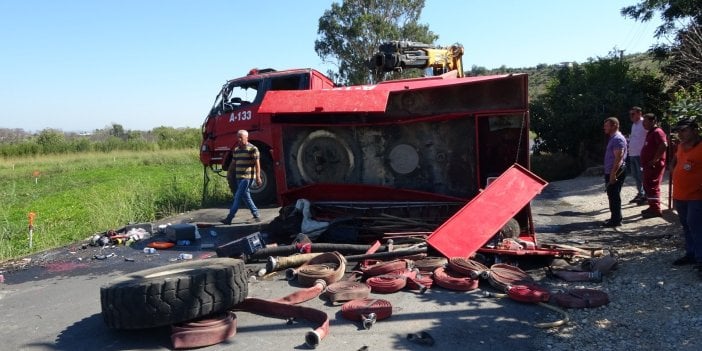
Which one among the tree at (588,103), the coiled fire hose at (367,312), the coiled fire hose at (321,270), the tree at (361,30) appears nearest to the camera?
the coiled fire hose at (367,312)

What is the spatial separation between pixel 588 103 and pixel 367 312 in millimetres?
14083

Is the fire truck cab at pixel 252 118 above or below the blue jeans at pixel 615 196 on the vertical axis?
above

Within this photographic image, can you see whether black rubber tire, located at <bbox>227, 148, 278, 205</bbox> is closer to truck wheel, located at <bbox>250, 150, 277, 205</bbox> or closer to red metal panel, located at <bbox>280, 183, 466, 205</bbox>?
truck wheel, located at <bbox>250, 150, 277, 205</bbox>

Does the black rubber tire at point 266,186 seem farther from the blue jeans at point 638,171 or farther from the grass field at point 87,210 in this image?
the blue jeans at point 638,171

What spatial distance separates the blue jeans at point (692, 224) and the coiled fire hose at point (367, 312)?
316 cm

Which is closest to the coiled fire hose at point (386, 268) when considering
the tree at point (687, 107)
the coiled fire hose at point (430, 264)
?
the coiled fire hose at point (430, 264)

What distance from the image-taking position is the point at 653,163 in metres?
8.94

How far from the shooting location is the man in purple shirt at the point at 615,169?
327 inches

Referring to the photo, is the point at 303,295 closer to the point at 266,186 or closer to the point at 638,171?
the point at 266,186

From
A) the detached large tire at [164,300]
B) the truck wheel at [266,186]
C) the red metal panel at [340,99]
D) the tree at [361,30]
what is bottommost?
the detached large tire at [164,300]

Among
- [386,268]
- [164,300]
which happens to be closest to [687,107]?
[386,268]

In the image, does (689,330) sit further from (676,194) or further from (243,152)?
(243,152)

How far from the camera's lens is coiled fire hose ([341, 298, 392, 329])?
188 inches

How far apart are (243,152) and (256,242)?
3.07m
